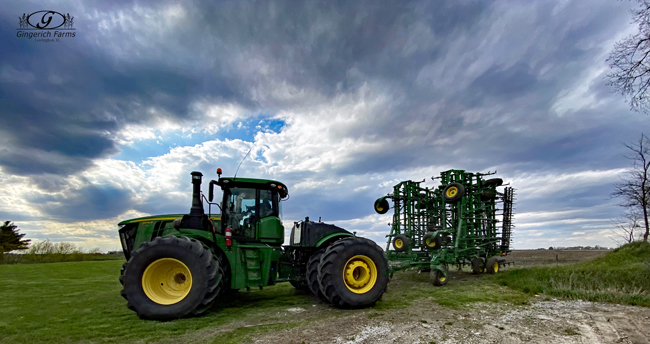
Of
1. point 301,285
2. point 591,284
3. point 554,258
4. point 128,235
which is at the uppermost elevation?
point 128,235

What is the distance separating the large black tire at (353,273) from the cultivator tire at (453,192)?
644cm

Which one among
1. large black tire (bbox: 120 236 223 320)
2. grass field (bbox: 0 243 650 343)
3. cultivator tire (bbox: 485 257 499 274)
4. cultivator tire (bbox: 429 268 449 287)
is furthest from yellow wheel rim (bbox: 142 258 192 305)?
cultivator tire (bbox: 485 257 499 274)

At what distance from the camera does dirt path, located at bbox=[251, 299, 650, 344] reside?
419 centimetres

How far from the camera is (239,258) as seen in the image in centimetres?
617

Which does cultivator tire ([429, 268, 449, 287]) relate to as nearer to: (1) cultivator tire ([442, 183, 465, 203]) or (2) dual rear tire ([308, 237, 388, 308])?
(1) cultivator tire ([442, 183, 465, 203])

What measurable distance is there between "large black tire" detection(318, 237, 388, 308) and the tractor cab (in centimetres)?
144

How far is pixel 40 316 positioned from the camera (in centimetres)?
547

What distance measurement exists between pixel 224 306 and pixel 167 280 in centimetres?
133

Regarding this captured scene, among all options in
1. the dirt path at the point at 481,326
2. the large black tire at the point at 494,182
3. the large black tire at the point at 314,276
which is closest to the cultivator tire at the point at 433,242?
the large black tire at the point at 494,182

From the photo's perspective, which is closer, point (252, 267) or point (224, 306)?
point (252, 267)

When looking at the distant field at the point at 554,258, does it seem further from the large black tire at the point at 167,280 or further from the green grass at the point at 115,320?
the large black tire at the point at 167,280

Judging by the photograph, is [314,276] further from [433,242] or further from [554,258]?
[554,258]

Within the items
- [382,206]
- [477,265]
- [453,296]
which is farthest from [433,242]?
[453,296]

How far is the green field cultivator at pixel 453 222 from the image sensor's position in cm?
1152
